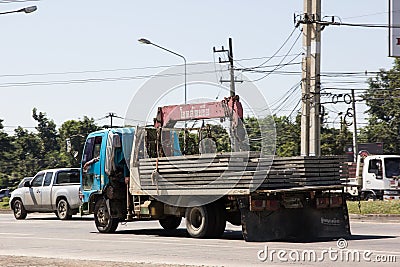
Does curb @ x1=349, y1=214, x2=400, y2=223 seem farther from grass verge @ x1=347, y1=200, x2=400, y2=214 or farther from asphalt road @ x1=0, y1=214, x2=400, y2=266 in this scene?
asphalt road @ x1=0, y1=214, x2=400, y2=266

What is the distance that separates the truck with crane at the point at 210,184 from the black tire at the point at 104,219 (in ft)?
0.09

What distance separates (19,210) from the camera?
33906mm

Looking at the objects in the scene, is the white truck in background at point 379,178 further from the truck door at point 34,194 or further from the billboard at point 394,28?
the truck door at point 34,194

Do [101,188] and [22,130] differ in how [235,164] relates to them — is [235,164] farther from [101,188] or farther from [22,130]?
[22,130]

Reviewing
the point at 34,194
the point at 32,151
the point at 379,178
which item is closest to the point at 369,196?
the point at 379,178

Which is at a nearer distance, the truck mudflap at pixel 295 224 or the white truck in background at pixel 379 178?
the truck mudflap at pixel 295 224

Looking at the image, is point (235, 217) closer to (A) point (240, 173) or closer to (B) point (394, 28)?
(A) point (240, 173)

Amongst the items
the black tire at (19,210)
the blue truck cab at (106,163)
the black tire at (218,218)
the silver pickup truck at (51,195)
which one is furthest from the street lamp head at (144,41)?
the black tire at (218,218)

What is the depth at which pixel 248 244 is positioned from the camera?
730 inches

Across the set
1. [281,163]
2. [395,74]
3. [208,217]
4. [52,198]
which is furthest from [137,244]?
[395,74]

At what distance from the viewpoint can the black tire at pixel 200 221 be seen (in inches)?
786

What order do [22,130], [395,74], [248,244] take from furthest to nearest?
[22,130], [395,74], [248,244]

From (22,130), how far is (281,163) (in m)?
95.6

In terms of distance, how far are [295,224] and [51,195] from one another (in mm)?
14647
